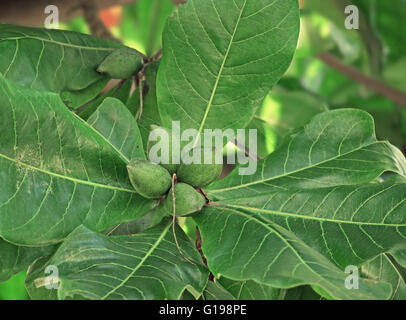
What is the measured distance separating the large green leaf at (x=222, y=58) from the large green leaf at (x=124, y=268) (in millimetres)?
209

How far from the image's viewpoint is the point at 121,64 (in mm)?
916

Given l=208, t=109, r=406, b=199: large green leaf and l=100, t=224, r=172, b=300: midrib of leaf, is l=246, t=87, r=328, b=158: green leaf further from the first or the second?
l=100, t=224, r=172, b=300: midrib of leaf

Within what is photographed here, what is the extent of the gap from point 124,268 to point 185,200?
14 centimetres

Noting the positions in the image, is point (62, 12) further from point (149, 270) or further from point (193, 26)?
point (149, 270)

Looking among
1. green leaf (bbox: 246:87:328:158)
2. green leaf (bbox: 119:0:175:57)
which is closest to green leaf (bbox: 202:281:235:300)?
green leaf (bbox: 246:87:328:158)

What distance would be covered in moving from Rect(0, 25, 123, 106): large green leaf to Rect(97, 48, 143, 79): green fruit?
0.02m

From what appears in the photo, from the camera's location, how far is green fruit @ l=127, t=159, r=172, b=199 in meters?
0.69

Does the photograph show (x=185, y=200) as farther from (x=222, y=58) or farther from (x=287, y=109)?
(x=287, y=109)

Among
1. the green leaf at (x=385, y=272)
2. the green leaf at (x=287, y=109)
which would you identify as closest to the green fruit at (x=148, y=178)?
the green leaf at (x=385, y=272)

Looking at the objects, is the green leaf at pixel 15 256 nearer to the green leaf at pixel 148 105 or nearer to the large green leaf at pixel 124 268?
the large green leaf at pixel 124 268

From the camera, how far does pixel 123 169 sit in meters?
0.74

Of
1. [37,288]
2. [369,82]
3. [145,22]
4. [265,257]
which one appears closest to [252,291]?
[265,257]
